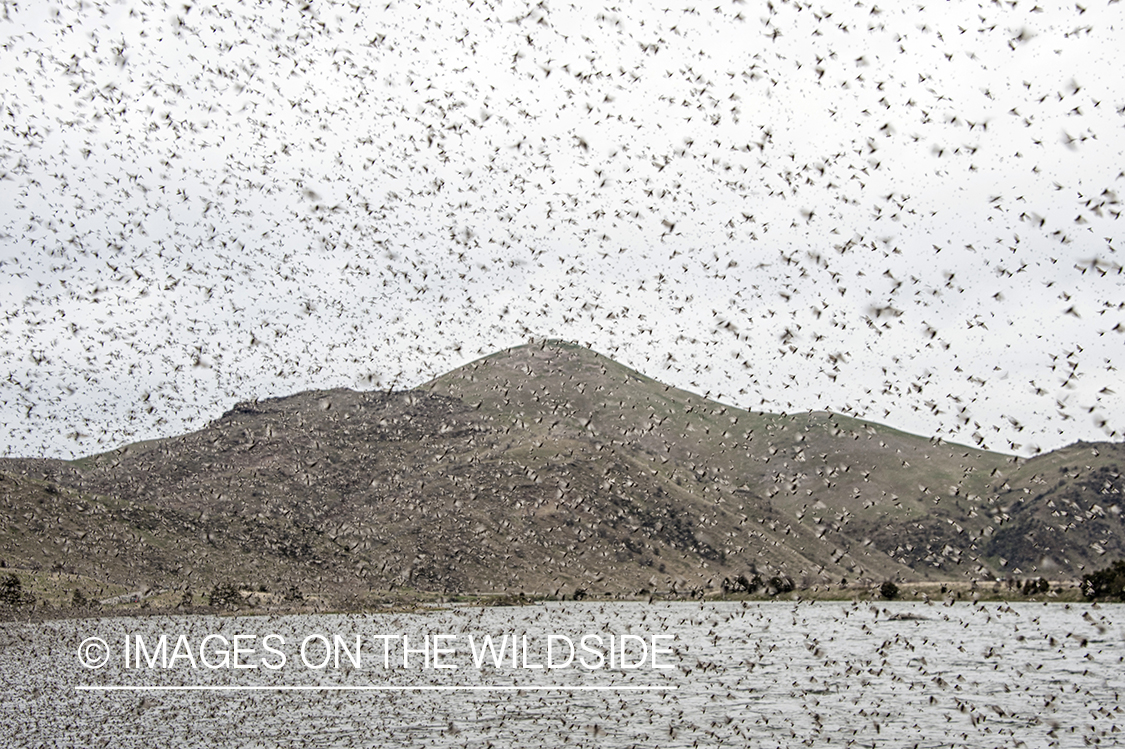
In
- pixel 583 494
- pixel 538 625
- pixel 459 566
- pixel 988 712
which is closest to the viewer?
pixel 988 712

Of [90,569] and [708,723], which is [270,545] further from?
[708,723]

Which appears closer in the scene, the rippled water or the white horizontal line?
the rippled water

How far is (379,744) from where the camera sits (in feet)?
103

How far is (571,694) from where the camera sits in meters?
43.7

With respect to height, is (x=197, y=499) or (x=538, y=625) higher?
A: (x=197, y=499)

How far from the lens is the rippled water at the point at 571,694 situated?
33.7 meters

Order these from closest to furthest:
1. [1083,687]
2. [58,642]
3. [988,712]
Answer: [988,712], [1083,687], [58,642]

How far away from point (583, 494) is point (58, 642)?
13707cm

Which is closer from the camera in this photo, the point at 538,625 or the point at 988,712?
the point at 988,712

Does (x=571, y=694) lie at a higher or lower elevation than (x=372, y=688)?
lower

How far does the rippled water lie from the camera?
3372 cm

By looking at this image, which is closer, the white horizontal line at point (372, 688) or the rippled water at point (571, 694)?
the rippled water at point (571, 694)

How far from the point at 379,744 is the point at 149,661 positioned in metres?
26.6

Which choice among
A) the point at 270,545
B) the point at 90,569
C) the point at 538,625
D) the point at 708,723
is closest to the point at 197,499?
the point at 270,545
